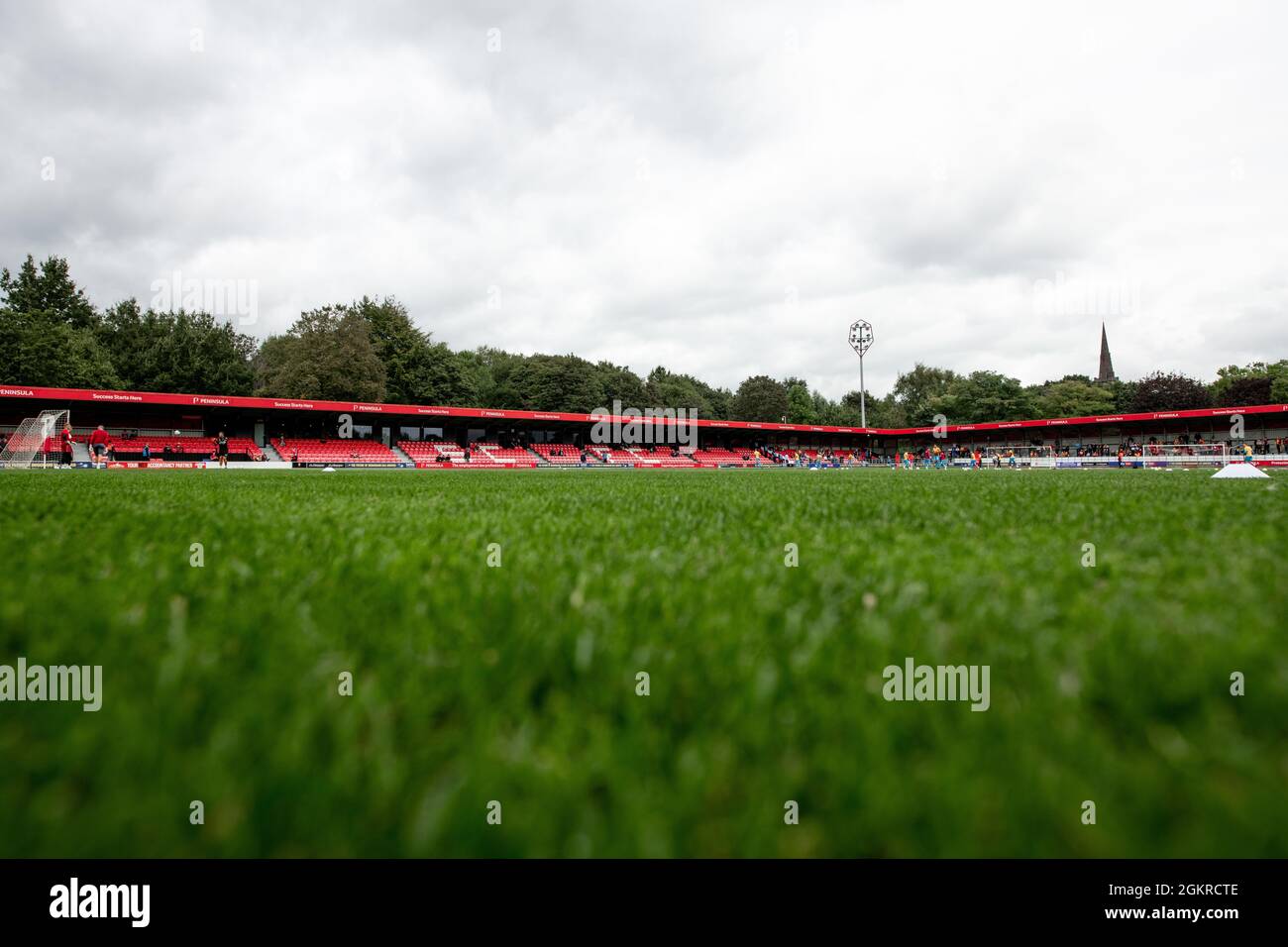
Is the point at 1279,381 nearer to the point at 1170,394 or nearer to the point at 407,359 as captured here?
the point at 1170,394

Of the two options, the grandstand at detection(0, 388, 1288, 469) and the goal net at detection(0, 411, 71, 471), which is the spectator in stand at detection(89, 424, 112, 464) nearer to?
the goal net at detection(0, 411, 71, 471)

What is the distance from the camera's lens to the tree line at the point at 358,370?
49594 millimetres

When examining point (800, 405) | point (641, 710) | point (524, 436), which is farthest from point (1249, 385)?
point (641, 710)

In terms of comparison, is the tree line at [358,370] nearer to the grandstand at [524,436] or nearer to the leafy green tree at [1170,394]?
the leafy green tree at [1170,394]

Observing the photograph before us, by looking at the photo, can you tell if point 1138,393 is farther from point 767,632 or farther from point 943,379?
point 767,632

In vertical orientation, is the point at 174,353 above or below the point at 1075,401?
above

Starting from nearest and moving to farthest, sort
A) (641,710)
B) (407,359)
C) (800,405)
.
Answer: (641,710), (407,359), (800,405)

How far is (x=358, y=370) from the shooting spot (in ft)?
177

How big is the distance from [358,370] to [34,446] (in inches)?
1063

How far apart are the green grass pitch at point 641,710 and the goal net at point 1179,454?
48822 mm

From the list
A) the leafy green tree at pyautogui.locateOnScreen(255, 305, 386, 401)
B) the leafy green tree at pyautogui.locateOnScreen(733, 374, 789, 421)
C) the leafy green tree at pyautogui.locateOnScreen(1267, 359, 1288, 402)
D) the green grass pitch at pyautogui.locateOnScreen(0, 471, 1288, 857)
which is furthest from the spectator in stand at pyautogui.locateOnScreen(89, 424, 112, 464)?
the leafy green tree at pyautogui.locateOnScreen(1267, 359, 1288, 402)
